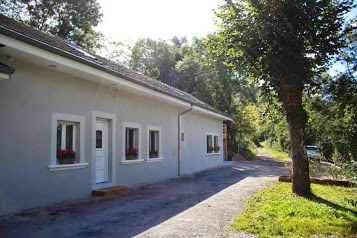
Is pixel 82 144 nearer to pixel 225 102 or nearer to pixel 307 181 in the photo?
pixel 307 181

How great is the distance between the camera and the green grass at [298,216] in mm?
5543

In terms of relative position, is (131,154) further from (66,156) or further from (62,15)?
(62,15)

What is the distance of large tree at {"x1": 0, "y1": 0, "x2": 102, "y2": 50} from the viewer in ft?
83.4

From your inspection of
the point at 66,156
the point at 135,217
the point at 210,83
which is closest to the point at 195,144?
the point at 66,156

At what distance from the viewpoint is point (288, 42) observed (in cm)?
795

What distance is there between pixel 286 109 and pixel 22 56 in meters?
6.74

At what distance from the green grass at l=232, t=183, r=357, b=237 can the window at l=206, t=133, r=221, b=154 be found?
38.1ft

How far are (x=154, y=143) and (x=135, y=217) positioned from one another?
7226mm

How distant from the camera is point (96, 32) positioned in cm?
3241

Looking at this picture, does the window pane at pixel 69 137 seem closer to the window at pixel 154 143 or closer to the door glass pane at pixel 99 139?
the door glass pane at pixel 99 139

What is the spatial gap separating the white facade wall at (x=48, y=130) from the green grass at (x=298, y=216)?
4.60m

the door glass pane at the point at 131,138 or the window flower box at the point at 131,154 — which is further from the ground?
the door glass pane at the point at 131,138

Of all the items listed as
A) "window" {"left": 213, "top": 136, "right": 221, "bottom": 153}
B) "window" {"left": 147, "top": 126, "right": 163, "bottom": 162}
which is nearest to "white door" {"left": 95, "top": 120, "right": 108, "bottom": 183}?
"window" {"left": 147, "top": 126, "right": 163, "bottom": 162}

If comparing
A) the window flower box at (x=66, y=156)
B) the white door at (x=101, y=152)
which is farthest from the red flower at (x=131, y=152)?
the window flower box at (x=66, y=156)
